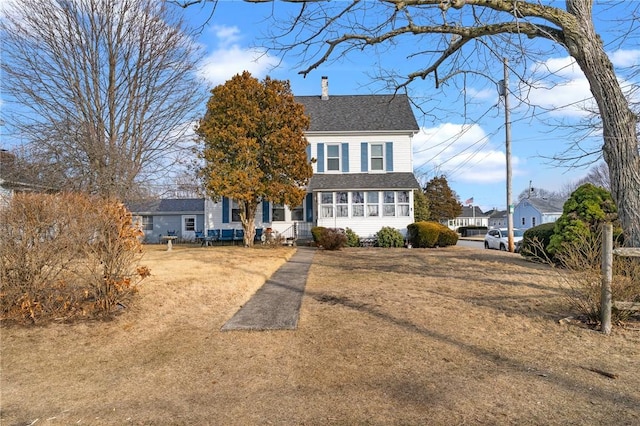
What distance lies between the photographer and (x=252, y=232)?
779 inches

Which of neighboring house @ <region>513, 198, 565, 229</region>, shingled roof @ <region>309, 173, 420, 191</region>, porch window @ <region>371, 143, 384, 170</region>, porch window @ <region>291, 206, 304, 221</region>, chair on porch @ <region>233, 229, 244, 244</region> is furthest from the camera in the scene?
neighboring house @ <region>513, 198, 565, 229</region>

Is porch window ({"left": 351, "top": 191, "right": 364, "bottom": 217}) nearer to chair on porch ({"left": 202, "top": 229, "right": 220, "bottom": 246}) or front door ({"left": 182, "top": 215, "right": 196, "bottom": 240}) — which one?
chair on porch ({"left": 202, "top": 229, "right": 220, "bottom": 246})

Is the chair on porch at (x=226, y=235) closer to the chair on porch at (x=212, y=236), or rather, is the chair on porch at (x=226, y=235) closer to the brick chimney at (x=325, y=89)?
the chair on porch at (x=212, y=236)

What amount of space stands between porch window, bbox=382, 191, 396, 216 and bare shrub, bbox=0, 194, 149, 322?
1764 centimetres

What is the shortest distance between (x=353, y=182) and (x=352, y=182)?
55 mm

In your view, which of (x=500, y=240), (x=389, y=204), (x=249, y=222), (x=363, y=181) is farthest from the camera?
(x=363, y=181)

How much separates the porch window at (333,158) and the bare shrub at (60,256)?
732 inches

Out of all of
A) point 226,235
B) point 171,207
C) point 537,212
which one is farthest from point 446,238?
point 537,212

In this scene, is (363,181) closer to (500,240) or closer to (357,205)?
(357,205)

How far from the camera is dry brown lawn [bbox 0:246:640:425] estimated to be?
3.51 meters

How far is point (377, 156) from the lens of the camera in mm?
24438

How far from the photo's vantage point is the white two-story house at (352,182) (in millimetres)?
23000

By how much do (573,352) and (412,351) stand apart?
188 cm

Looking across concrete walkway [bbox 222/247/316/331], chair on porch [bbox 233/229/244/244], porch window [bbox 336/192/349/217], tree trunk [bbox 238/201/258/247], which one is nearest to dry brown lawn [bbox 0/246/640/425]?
concrete walkway [bbox 222/247/316/331]
